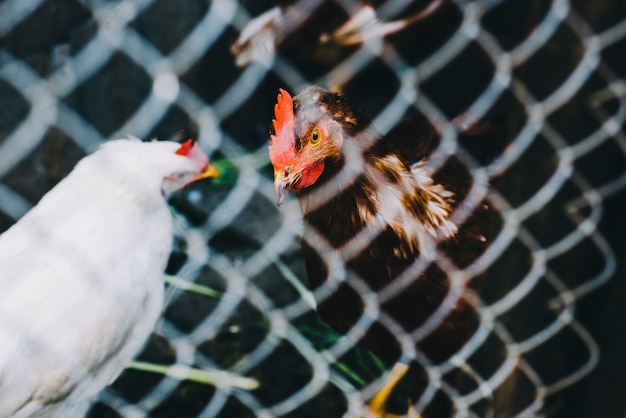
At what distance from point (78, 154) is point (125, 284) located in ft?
2.53

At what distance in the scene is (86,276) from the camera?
1.26 m

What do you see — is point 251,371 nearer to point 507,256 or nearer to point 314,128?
point 507,256

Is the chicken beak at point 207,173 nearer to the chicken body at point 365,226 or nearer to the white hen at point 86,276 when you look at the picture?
the white hen at point 86,276

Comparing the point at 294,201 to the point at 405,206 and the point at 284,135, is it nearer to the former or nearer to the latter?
the point at 405,206

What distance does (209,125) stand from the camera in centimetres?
121

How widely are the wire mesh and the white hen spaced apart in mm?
137

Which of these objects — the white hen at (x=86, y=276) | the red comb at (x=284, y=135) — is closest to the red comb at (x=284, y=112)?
the red comb at (x=284, y=135)

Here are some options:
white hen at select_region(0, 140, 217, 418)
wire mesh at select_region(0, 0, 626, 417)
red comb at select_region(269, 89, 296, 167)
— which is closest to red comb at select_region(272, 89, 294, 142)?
red comb at select_region(269, 89, 296, 167)

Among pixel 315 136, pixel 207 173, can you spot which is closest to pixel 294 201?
pixel 207 173

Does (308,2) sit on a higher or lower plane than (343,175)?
higher

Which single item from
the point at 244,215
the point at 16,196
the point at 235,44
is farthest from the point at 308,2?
the point at 16,196

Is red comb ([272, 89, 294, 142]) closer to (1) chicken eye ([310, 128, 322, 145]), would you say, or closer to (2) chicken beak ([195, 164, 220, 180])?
(1) chicken eye ([310, 128, 322, 145])

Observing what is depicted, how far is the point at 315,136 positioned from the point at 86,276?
46 cm

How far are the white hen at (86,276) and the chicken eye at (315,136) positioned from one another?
338 mm
